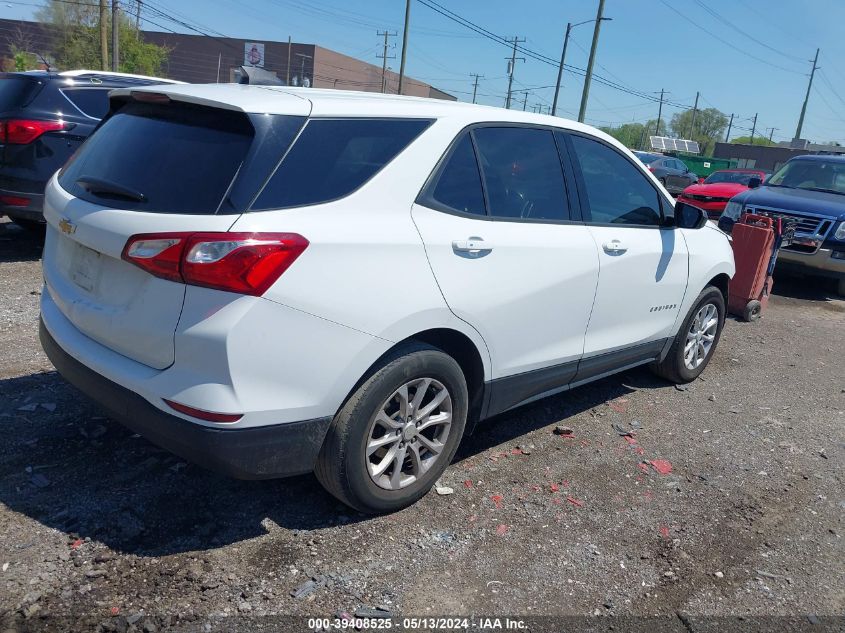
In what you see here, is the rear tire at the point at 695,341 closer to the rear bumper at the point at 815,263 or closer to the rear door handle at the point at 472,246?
the rear door handle at the point at 472,246

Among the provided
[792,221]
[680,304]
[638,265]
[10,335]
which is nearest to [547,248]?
[638,265]

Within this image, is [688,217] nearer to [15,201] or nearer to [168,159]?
[168,159]

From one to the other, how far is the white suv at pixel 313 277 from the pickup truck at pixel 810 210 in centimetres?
700

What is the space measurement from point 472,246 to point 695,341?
3030 millimetres

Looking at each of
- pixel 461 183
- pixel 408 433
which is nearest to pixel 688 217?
pixel 461 183

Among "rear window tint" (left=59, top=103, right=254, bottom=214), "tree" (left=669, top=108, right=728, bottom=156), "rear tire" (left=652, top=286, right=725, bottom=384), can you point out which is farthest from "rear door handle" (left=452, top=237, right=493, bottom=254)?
"tree" (left=669, top=108, right=728, bottom=156)

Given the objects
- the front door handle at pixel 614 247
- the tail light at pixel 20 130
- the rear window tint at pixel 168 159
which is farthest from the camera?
the tail light at pixel 20 130

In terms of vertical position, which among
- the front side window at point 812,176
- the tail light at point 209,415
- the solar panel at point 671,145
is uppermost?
the solar panel at point 671,145

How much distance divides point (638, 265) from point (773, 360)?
3.09m

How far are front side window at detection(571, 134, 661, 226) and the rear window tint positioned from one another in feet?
7.41

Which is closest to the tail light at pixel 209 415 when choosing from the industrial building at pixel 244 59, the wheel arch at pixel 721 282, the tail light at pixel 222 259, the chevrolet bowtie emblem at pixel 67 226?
the tail light at pixel 222 259

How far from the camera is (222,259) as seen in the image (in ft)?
8.34

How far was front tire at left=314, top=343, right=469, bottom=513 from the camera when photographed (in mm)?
2969

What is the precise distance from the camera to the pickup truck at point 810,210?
9.37 m
